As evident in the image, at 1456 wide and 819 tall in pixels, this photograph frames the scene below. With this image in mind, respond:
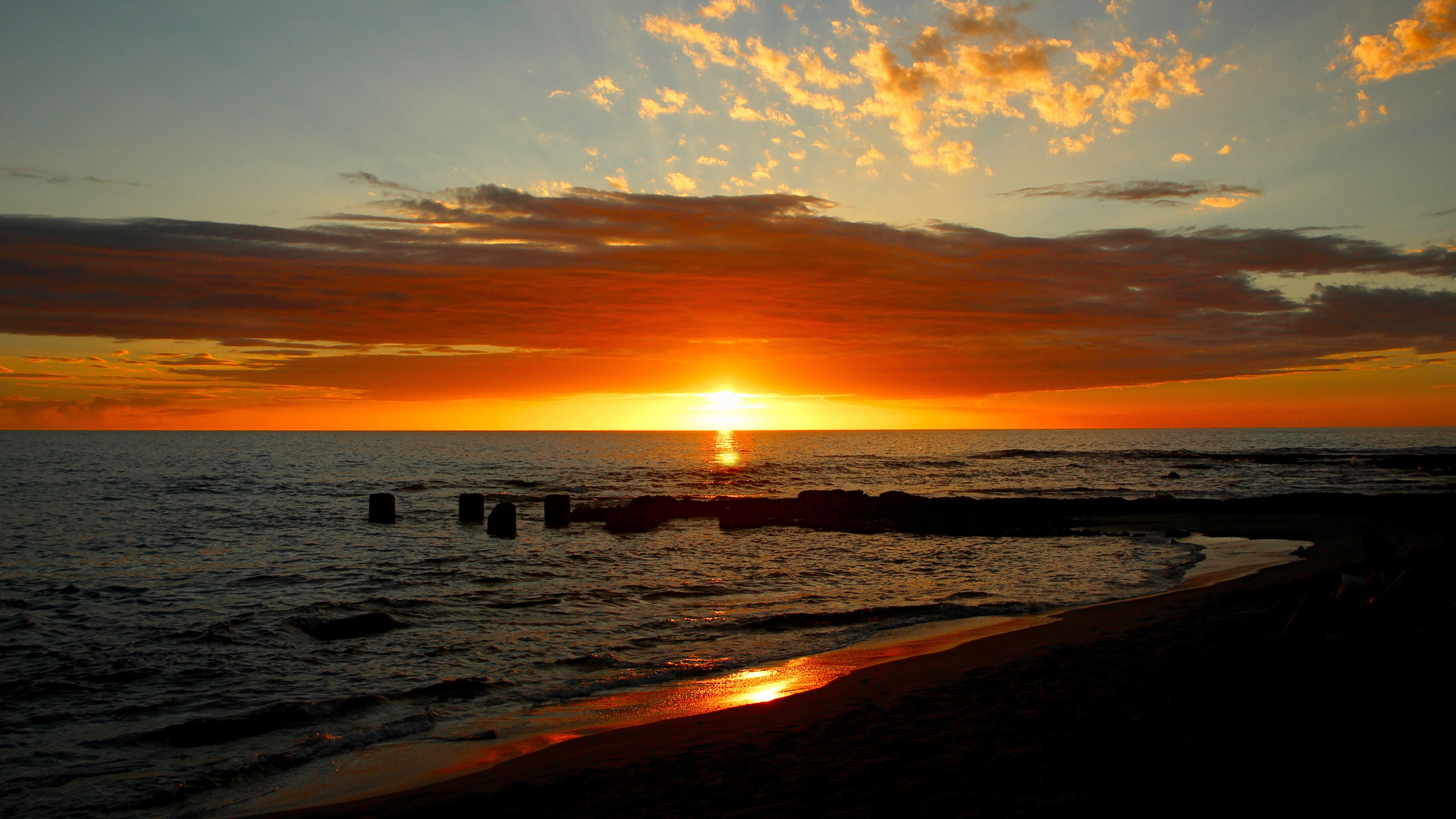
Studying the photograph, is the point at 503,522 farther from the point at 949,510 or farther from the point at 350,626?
the point at 949,510

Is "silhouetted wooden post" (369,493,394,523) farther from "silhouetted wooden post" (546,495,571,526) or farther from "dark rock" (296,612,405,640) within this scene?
"dark rock" (296,612,405,640)

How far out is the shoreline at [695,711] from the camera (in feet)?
→ 24.5

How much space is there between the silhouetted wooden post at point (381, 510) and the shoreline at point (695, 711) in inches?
1099

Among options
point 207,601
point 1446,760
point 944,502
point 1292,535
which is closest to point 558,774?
point 1446,760

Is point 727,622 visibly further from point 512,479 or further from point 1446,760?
point 512,479

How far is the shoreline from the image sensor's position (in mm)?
7480

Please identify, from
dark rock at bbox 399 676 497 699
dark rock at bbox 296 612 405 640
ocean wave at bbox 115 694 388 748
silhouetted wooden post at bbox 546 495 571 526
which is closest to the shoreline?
dark rock at bbox 399 676 497 699

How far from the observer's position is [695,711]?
32.4 feet

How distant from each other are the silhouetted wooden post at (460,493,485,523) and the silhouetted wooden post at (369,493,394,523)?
3.23 meters

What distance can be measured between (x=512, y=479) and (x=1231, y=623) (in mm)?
62267

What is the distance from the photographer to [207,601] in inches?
710

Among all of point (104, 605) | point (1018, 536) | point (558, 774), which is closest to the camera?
point (558, 774)

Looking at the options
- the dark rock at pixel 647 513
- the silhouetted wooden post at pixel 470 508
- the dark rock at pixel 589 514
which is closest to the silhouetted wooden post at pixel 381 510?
the silhouetted wooden post at pixel 470 508

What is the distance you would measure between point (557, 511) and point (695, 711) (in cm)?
2652
